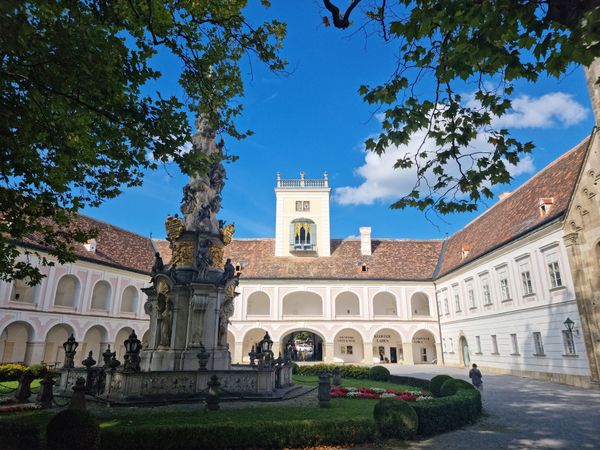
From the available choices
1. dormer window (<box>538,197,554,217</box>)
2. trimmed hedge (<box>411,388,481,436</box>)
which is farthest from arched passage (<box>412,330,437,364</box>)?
trimmed hedge (<box>411,388,481,436</box>)

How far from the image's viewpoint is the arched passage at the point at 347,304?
42.2 meters

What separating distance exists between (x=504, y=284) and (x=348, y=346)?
19.0m

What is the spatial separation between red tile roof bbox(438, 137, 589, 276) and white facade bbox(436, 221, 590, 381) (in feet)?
3.01

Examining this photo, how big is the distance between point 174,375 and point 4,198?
23.1 ft

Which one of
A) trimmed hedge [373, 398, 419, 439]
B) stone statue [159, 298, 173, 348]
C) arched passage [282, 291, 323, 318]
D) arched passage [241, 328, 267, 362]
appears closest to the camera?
trimmed hedge [373, 398, 419, 439]

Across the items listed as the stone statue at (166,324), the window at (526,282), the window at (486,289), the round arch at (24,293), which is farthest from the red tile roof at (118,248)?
the window at (526,282)

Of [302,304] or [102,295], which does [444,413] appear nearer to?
[302,304]

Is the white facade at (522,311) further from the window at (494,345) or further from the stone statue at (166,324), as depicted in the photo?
the stone statue at (166,324)

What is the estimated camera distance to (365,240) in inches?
1705

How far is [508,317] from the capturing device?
84.9ft

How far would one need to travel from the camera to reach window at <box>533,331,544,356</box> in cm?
2252

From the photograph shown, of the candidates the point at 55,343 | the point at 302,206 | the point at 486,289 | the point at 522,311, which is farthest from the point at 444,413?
the point at 302,206

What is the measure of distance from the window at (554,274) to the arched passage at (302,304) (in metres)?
23.4

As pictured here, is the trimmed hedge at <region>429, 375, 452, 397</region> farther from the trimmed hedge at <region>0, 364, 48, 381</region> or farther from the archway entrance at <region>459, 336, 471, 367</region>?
the archway entrance at <region>459, 336, 471, 367</region>
